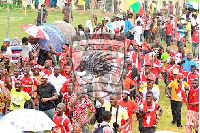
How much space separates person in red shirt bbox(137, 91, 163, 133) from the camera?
34.6 feet

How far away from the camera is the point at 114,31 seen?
810 inches

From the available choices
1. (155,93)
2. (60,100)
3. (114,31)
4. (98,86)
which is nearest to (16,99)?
(60,100)

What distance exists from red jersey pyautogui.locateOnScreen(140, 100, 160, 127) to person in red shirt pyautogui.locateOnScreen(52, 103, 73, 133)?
5.26 ft

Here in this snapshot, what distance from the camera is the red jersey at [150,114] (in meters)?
10.6

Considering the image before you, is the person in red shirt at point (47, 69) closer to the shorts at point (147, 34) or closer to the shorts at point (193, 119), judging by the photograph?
the shorts at point (193, 119)

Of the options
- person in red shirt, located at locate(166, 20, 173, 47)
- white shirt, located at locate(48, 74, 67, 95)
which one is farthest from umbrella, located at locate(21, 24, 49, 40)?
person in red shirt, located at locate(166, 20, 173, 47)

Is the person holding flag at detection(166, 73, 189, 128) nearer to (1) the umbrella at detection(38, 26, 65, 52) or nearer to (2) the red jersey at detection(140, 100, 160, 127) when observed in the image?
(2) the red jersey at detection(140, 100, 160, 127)

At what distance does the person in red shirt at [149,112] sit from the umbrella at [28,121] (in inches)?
82.2

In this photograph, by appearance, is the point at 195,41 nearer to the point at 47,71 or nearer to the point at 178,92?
the point at 178,92

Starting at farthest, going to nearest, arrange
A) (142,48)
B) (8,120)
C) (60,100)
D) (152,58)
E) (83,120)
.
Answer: (142,48)
(152,58)
(60,100)
(83,120)
(8,120)

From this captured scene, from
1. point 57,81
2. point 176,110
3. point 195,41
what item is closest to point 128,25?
point 195,41

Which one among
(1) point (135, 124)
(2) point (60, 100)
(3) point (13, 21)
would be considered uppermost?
(3) point (13, 21)

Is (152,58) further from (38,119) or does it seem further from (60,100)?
(38,119)

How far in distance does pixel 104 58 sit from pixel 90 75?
4.79ft
